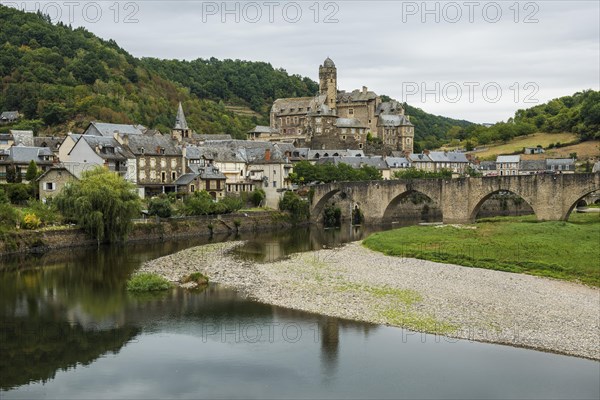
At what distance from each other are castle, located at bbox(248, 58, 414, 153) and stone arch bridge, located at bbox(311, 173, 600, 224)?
3356 cm

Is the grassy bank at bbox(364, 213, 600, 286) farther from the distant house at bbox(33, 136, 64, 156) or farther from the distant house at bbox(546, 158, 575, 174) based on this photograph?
the distant house at bbox(546, 158, 575, 174)

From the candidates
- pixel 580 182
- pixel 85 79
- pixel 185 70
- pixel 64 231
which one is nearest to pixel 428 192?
pixel 580 182

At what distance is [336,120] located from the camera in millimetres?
113125

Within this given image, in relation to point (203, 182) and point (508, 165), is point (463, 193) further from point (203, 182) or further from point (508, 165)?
point (508, 165)

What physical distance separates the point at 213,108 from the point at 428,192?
90.1 meters

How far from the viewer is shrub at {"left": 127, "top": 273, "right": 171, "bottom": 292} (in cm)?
3578

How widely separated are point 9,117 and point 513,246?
8342cm

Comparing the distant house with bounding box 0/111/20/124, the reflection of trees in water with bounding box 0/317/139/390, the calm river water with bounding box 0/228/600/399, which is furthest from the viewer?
the distant house with bounding box 0/111/20/124

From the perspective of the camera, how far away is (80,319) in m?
30.2

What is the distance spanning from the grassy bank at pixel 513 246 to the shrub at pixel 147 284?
17457 millimetres

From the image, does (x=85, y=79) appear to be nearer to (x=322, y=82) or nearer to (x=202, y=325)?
(x=322, y=82)

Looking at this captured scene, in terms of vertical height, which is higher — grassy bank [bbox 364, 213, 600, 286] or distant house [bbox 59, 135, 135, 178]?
distant house [bbox 59, 135, 135, 178]

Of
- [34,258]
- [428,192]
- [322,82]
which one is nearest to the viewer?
[34,258]

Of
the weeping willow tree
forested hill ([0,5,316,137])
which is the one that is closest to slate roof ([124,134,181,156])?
the weeping willow tree
